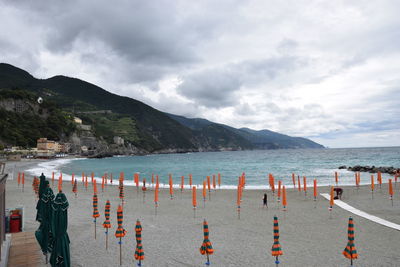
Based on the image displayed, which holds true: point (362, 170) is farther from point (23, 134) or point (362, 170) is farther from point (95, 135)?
point (95, 135)

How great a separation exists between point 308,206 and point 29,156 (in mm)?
114414

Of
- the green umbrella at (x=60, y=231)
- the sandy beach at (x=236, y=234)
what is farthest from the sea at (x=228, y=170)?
the green umbrella at (x=60, y=231)

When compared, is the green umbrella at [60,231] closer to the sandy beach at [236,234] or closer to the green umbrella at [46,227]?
the green umbrella at [46,227]

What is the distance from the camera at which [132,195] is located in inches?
1022

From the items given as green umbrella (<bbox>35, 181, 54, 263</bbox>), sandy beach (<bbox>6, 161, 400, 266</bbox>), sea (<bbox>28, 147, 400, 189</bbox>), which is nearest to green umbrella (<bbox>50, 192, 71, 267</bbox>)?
green umbrella (<bbox>35, 181, 54, 263</bbox>)

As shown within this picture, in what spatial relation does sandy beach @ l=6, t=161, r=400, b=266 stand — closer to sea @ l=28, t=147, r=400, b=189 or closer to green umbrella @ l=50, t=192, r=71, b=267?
green umbrella @ l=50, t=192, r=71, b=267

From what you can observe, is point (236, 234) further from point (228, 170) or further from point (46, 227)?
point (228, 170)

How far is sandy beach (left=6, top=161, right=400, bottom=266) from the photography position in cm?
962

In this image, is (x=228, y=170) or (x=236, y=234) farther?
(x=228, y=170)

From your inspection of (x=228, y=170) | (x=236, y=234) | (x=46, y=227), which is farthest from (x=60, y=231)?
(x=228, y=170)

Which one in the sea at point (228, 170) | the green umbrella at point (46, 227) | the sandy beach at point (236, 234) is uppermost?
the green umbrella at point (46, 227)

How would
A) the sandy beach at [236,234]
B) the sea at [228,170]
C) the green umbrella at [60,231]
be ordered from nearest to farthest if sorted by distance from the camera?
the green umbrella at [60,231] → the sandy beach at [236,234] → the sea at [228,170]

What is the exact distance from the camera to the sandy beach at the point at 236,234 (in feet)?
31.6

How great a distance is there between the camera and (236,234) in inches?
→ 505
